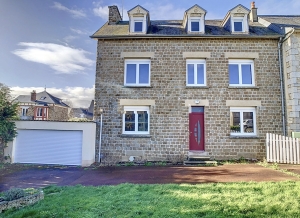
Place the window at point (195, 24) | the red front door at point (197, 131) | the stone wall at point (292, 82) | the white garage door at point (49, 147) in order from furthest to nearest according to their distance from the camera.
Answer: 1. the window at point (195, 24)
2. the red front door at point (197, 131)
3. the white garage door at point (49, 147)
4. the stone wall at point (292, 82)

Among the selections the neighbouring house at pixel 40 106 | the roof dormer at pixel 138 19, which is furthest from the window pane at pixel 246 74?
the neighbouring house at pixel 40 106

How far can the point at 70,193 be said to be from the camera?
17.9 ft

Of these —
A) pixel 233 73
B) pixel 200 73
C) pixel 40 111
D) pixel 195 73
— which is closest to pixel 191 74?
pixel 195 73

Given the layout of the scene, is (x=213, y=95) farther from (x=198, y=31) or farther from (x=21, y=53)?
(x=21, y=53)

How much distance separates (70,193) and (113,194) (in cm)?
139

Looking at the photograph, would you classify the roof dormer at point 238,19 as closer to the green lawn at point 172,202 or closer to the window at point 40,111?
the green lawn at point 172,202

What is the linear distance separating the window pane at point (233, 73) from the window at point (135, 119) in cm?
561

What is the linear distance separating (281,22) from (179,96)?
910 centimetres

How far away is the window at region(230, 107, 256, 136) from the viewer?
11.0 meters

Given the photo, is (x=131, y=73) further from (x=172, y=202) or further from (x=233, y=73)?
(x=172, y=202)

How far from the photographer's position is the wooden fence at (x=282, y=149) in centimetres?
936

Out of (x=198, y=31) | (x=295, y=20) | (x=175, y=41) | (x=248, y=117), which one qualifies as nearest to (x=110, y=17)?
(x=175, y=41)

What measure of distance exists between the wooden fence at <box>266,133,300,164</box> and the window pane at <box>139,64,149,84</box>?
25.6ft

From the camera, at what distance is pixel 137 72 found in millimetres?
11531
